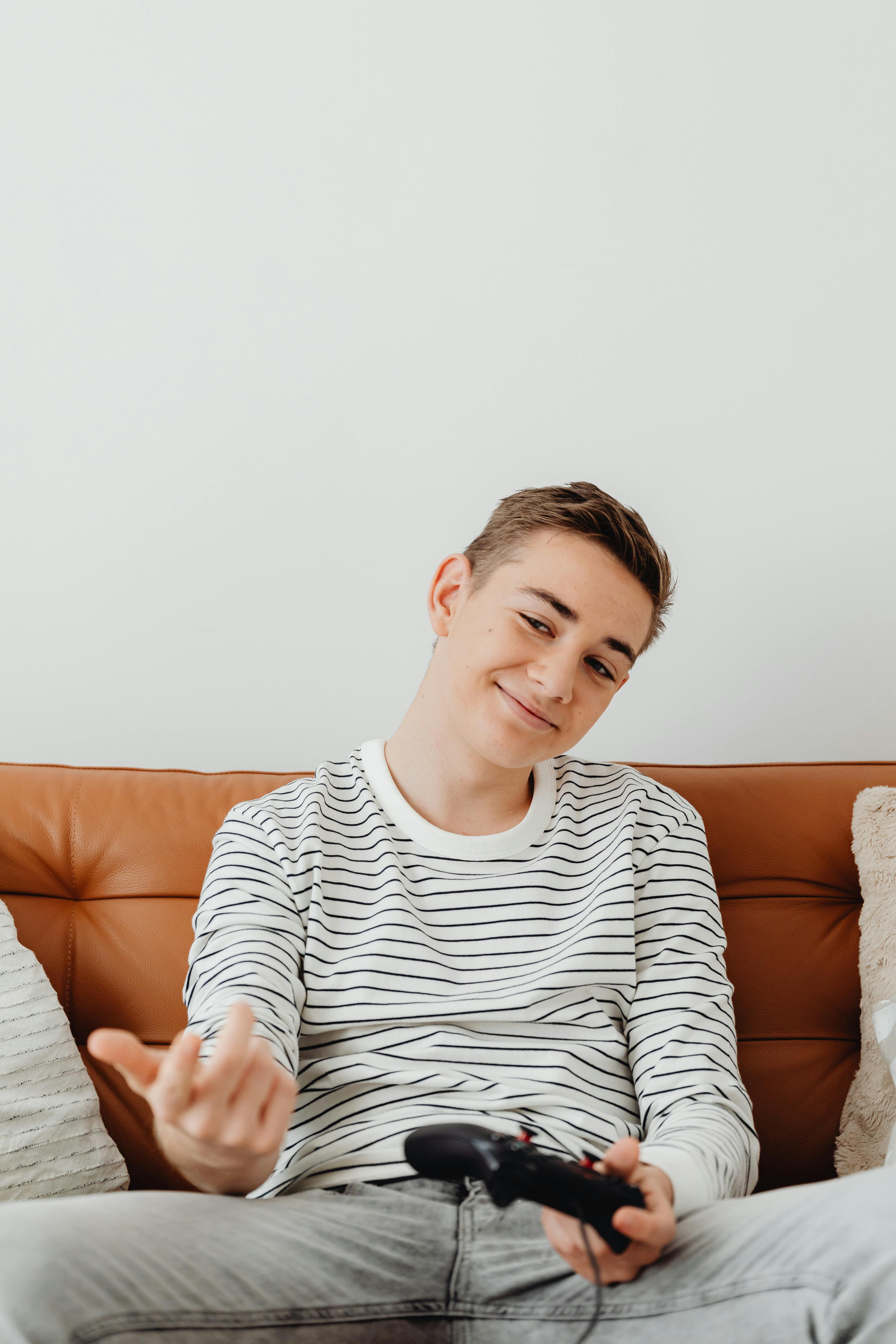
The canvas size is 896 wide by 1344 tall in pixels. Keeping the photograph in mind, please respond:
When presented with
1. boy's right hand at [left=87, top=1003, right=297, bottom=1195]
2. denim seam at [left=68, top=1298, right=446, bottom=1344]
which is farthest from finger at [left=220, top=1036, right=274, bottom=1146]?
denim seam at [left=68, top=1298, right=446, bottom=1344]

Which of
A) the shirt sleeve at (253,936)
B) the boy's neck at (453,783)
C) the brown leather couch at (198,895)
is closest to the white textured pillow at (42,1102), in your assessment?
the brown leather couch at (198,895)

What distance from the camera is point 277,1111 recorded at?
0.72 metres

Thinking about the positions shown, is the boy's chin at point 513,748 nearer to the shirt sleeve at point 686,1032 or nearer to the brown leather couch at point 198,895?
the shirt sleeve at point 686,1032

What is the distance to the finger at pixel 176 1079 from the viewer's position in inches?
25.7

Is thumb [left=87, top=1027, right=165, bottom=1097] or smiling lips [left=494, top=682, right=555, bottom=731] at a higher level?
smiling lips [left=494, top=682, right=555, bottom=731]

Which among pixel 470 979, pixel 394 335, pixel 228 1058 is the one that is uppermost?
pixel 394 335

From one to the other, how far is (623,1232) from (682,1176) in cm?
18

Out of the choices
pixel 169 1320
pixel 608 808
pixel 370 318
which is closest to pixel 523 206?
pixel 370 318

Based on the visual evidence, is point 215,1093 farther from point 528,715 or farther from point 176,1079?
point 528,715

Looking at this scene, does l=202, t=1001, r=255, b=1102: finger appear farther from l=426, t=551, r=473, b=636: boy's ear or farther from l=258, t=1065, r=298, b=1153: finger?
l=426, t=551, r=473, b=636: boy's ear

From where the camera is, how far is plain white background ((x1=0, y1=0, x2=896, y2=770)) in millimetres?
1502

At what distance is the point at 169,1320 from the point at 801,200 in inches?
64.6

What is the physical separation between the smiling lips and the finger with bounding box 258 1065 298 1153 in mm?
483

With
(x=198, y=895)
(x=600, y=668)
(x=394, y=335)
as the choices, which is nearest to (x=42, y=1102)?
(x=198, y=895)
